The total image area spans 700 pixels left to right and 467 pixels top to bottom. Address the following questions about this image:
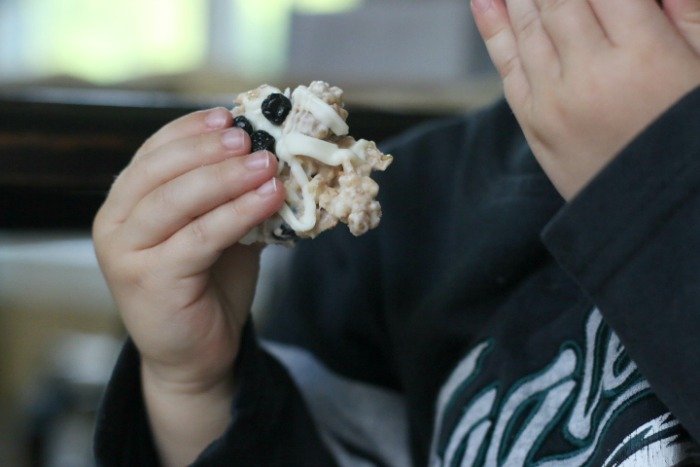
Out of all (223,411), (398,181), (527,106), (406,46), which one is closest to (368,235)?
(398,181)

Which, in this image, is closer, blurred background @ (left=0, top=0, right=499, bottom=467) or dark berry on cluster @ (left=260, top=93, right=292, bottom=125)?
dark berry on cluster @ (left=260, top=93, right=292, bottom=125)

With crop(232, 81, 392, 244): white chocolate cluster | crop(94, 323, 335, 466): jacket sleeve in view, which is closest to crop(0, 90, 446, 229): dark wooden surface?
crop(94, 323, 335, 466): jacket sleeve

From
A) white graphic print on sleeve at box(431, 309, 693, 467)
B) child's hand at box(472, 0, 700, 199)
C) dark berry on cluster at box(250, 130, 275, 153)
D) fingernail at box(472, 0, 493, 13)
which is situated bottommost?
white graphic print on sleeve at box(431, 309, 693, 467)

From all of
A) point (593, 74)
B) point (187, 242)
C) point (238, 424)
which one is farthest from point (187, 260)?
point (593, 74)

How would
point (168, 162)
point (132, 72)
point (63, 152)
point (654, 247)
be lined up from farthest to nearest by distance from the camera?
point (132, 72) → point (63, 152) → point (168, 162) → point (654, 247)

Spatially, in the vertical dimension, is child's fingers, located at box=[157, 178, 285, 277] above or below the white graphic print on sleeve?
above

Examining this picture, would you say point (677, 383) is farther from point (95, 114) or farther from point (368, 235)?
point (95, 114)

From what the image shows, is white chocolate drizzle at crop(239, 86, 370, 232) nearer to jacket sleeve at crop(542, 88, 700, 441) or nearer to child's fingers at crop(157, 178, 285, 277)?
child's fingers at crop(157, 178, 285, 277)

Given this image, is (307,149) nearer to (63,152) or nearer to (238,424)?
(238,424)
